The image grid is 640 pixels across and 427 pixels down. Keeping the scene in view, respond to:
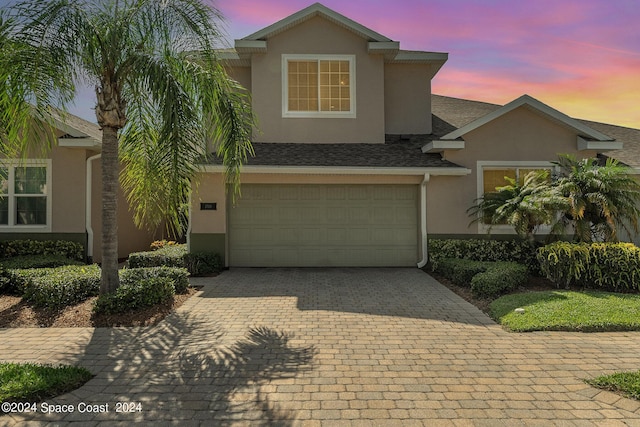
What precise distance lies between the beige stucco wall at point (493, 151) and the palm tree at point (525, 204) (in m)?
0.74

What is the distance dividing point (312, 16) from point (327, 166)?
525 centimetres

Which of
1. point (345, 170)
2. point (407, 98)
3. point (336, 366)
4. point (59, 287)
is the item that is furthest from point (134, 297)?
point (407, 98)

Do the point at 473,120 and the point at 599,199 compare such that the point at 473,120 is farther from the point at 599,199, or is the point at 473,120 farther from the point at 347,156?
the point at 599,199

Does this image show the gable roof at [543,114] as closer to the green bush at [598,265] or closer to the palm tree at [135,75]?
the green bush at [598,265]

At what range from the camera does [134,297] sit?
250 inches

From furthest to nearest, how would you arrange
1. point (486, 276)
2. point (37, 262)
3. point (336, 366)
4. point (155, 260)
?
point (155, 260) < point (37, 262) < point (486, 276) < point (336, 366)

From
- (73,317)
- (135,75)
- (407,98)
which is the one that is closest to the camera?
(135,75)

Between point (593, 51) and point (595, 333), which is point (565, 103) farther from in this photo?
point (595, 333)

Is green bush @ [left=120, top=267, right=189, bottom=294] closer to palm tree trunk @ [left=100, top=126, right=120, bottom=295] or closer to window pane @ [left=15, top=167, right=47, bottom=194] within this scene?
palm tree trunk @ [left=100, top=126, right=120, bottom=295]

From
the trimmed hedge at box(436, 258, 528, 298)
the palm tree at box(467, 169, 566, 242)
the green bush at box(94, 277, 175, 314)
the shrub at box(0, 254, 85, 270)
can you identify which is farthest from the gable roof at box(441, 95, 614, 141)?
the shrub at box(0, 254, 85, 270)

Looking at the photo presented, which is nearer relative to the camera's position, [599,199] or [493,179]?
[599,199]

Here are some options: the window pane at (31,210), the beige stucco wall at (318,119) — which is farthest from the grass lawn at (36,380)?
the beige stucco wall at (318,119)

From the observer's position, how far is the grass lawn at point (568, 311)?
5.70 meters

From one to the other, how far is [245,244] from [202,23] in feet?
21.1
